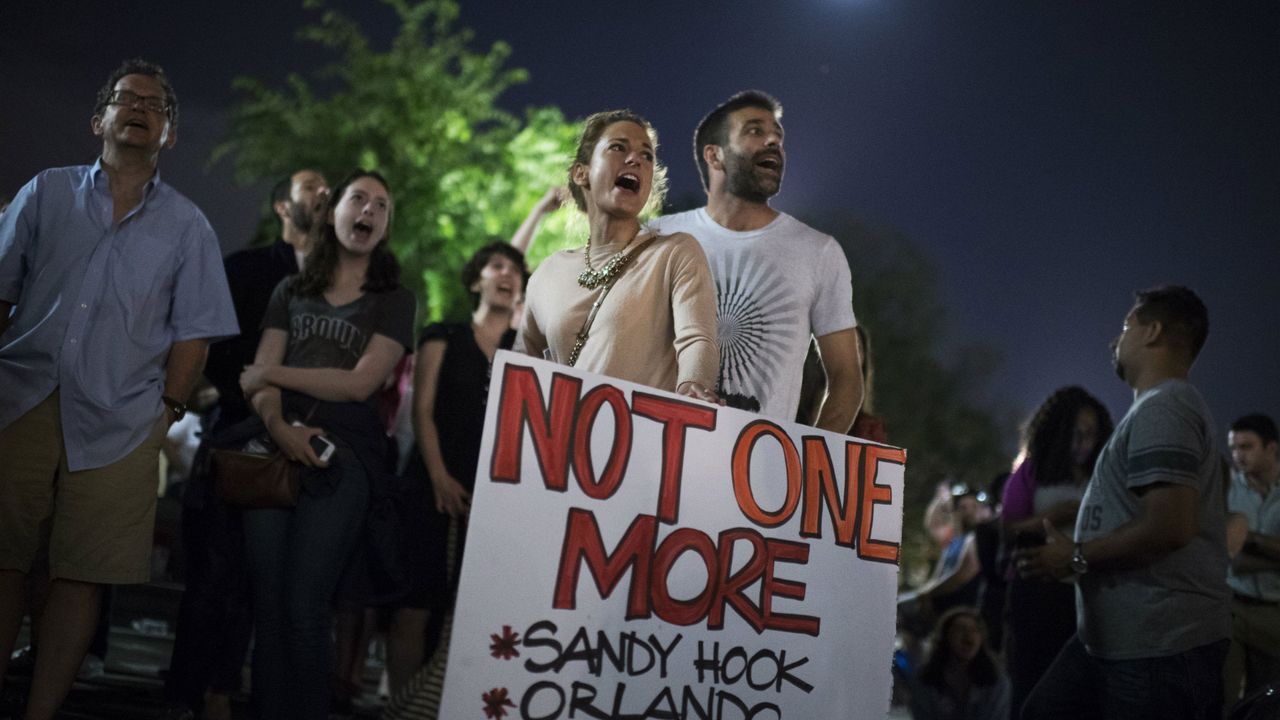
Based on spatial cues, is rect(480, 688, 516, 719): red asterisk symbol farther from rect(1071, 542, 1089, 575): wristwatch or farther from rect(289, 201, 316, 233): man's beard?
rect(289, 201, 316, 233): man's beard

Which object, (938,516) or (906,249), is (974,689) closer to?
(938,516)

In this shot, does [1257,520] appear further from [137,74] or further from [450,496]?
[137,74]

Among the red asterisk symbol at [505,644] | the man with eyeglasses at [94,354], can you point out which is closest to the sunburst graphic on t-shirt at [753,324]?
the red asterisk symbol at [505,644]

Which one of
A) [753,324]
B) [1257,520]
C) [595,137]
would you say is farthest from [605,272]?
[1257,520]

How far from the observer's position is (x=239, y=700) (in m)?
6.30

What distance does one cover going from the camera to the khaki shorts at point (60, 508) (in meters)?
4.07

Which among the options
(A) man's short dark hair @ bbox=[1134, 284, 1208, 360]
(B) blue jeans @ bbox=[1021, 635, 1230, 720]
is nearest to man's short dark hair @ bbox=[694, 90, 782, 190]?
(A) man's short dark hair @ bbox=[1134, 284, 1208, 360]

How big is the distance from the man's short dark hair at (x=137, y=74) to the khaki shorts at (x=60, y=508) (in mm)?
1093

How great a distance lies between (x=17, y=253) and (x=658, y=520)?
98.6 inches

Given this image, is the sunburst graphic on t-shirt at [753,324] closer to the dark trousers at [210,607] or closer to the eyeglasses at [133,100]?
the eyeglasses at [133,100]

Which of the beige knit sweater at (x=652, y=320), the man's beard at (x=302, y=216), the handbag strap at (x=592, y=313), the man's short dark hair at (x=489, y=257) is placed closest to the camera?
the beige knit sweater at (x=652, y=320)

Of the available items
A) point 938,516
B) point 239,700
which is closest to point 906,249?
point 938,516

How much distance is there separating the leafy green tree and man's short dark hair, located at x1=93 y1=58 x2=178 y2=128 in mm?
18617

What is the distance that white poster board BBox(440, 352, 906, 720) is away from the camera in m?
2.94
